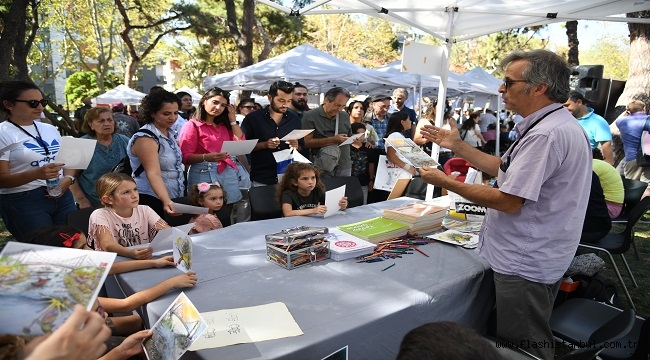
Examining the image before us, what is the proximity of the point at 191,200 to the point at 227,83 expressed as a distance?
6.73 metres

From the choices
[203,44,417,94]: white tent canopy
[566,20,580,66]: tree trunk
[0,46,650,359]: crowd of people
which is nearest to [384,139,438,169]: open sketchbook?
[0,46,650,359]: crowd of people

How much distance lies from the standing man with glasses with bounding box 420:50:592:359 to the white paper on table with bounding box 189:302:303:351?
102cm

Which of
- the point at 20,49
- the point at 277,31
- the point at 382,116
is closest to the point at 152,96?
the point at 382,116

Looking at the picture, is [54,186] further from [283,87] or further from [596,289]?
[596,289]

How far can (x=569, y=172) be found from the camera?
68.5 inches

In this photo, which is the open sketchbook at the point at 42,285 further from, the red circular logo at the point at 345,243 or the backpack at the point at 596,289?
the backpack at the point at 596,289

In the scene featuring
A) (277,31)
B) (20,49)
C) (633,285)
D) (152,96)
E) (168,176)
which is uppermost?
(277,31)

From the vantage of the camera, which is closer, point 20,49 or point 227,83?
point 20,49

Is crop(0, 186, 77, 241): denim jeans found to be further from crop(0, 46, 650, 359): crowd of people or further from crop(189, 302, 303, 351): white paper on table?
crop(189, 302, 303, 351): white paper on table

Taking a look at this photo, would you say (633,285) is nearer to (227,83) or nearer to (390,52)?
(227,83)

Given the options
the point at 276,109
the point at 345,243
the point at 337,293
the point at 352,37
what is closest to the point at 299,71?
the point at 276,109

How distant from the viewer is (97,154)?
3.67 metres

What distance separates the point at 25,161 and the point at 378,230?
2.52 meters

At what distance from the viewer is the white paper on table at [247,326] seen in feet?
4.60
